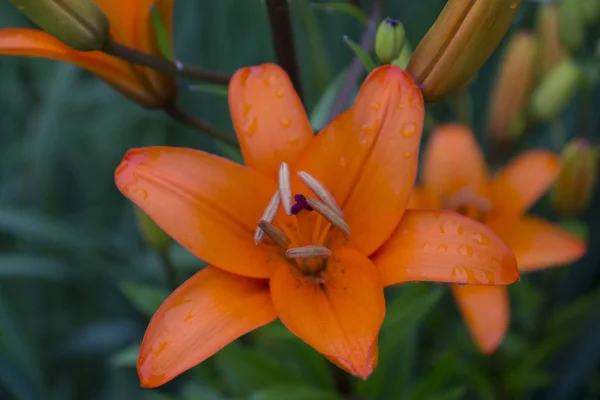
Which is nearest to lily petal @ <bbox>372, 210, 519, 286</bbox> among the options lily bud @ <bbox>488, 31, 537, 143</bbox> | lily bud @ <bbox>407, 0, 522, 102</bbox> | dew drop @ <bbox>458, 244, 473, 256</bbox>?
dew drop @ <bbox>458, 244, 473, 256</bbox>

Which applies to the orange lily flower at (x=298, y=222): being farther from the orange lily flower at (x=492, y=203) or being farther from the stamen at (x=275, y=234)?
the orange lily flower at (x=492, y=203)

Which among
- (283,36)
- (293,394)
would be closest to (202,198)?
(283,36)

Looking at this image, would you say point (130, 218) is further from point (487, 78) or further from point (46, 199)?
point (487, 78)

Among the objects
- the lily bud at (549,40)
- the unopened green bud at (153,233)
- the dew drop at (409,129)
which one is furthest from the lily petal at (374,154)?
the lily bud at (549,40)

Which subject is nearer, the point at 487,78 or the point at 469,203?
the point at 469,203

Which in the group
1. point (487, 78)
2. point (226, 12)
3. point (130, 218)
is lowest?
point (130, 218)

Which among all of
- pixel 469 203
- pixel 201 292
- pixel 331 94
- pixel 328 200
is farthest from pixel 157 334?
pixel 469 203
